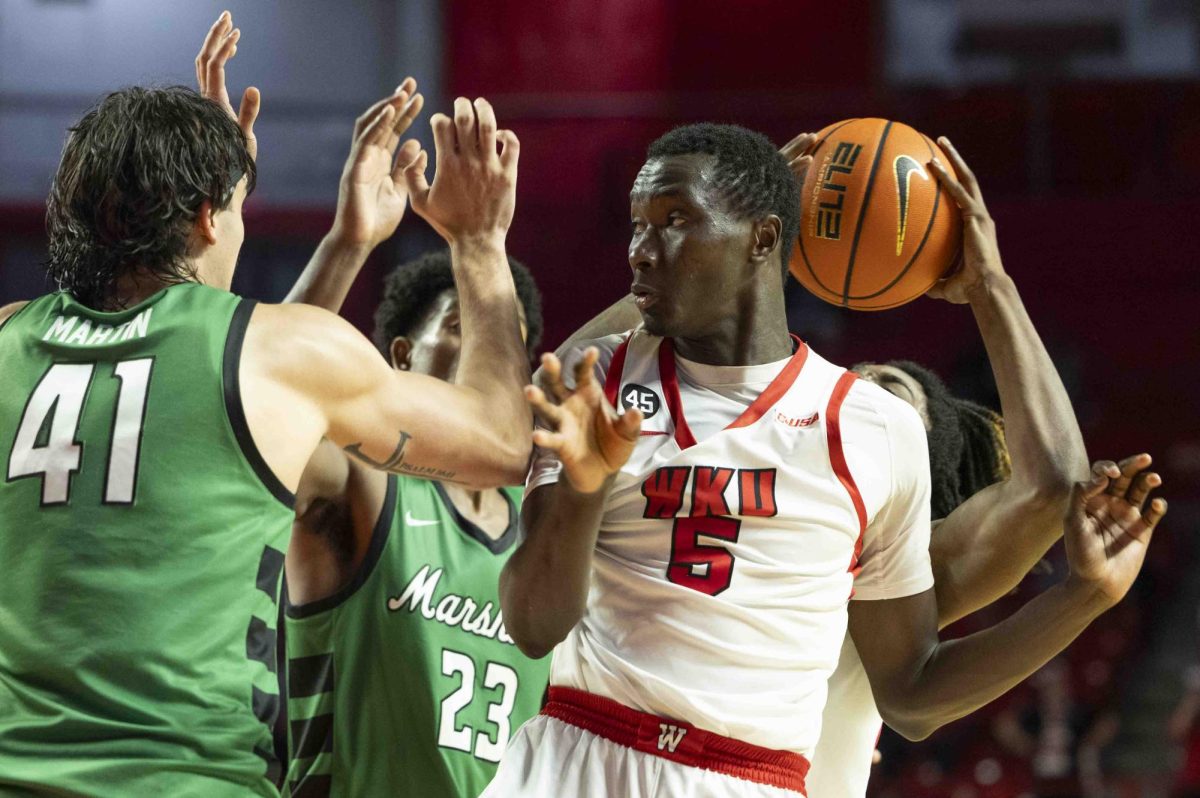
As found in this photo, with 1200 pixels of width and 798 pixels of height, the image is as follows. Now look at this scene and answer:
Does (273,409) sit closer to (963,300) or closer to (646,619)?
(646,619)

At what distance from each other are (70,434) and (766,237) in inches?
51.5

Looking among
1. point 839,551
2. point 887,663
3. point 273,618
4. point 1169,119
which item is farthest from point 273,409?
point 1169,119

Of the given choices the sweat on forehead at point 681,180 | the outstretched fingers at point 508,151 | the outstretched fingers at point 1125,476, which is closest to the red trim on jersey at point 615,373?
the sweat on forehead at point 681,180

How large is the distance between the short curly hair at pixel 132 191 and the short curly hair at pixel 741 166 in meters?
0.84

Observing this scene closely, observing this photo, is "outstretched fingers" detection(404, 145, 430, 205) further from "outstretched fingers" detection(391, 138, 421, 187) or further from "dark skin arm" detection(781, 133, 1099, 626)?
"dark skin arm" detection(781, 133, 1099, 626)

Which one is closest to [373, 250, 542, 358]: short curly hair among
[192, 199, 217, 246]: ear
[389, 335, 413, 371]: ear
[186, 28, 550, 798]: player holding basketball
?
[389, 335, 413, 371]: ear

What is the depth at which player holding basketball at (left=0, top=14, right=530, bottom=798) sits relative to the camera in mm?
2225

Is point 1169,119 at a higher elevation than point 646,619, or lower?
higher

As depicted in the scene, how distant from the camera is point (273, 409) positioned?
234 centimetres

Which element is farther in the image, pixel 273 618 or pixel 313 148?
pixel 313 148

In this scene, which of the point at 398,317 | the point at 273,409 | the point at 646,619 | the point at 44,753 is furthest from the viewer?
the point at 398,317

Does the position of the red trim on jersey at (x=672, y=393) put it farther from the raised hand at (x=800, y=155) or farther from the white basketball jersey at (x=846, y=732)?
the white basketball jersey at (x=846, y=732)

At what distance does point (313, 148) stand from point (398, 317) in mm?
7540

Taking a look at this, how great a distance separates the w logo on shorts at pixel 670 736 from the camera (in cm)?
266
